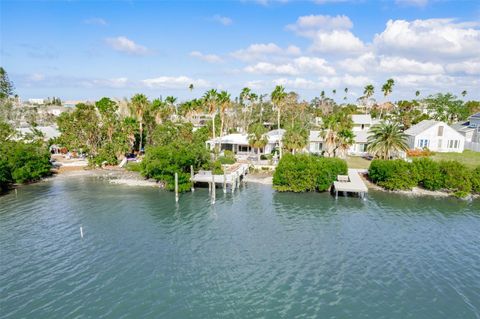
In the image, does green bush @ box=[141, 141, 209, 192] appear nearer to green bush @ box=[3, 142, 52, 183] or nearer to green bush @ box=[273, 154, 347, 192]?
green bush @ box=[273, 154, 347, 192]

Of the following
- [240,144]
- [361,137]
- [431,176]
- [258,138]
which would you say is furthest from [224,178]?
[361,137]

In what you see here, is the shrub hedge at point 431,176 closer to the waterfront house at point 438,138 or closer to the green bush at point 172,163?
the waterfront house at point 438,138

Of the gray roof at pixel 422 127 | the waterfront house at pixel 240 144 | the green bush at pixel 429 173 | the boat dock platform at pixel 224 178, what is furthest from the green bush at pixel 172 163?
the gray roof at pixel 422 127

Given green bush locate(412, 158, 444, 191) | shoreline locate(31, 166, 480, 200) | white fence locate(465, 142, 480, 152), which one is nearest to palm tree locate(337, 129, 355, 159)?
shoreline locate(31, 166, 480, 200)

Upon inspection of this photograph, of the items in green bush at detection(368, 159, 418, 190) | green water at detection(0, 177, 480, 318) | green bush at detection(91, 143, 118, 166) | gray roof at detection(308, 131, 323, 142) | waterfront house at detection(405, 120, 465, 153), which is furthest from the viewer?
gray roof at detection(308, 131, 323, 142)

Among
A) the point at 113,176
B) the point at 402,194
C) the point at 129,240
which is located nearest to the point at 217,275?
the point at 129,240

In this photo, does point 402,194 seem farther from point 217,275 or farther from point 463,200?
point 217,275

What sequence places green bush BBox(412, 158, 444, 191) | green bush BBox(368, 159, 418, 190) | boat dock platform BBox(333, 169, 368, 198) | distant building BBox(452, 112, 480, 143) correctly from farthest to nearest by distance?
distant building BBox(452, 112, 480, 143)
green bush BBox(368, 159, 418, 190)
green bush BBox(412, 158, 444, 191)
boat dock platform BBox(333, 169, 368, 198)
